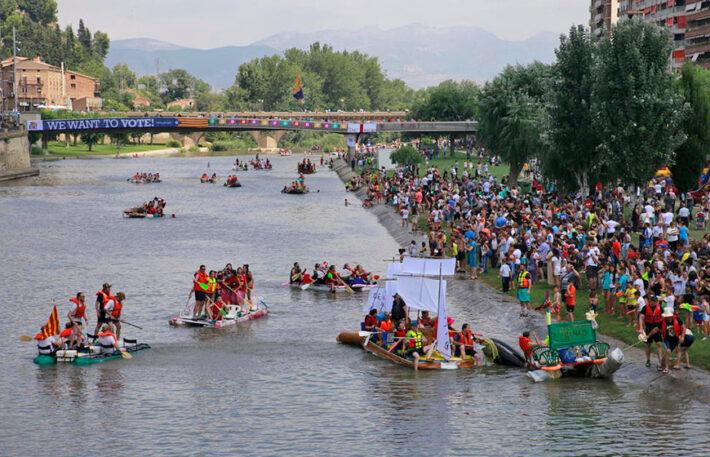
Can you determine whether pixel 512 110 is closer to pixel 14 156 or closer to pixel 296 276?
pixel 296 276

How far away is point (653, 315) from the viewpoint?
2927cm

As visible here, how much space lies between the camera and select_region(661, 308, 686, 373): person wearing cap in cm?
2864

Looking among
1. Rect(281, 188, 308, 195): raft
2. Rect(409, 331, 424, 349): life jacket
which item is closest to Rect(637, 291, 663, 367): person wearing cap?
Rect(409, 331, 424, 349): life jacket

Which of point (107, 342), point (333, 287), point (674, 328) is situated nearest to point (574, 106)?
point (333, 287)

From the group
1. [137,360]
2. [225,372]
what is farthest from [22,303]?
[225,372]

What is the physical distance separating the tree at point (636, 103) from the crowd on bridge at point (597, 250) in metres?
1.80

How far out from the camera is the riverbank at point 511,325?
28734 millimetres

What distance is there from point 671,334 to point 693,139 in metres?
32.1

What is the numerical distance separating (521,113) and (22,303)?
49.8 metres

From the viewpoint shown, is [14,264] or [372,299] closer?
[372,299]

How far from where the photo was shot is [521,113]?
280ft

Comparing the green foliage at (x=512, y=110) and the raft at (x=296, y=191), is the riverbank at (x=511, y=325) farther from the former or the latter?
the raft at (x=296, y=191)

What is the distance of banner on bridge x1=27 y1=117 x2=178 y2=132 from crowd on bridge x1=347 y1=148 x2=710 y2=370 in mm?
A: 79068

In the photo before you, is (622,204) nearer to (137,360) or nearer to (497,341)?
(497,341)
